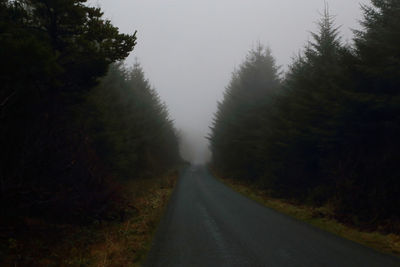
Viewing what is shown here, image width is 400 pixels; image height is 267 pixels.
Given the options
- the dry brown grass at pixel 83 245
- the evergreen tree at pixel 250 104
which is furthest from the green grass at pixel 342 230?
the evergreen tree at pixel 250 104

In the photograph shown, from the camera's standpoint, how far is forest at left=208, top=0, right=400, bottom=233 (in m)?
9.58

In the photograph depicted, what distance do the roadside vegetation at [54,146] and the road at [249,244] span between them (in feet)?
2.88

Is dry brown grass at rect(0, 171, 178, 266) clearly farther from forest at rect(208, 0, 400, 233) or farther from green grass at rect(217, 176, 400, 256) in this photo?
forest at rect(208, 0, 400, 233)

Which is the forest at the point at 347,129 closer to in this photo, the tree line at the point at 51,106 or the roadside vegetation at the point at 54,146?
the roadside vegetation at the point at 54,146

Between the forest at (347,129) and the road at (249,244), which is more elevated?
the forest at (347,129)

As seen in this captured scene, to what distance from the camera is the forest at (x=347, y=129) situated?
958 cm

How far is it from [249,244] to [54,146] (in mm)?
6168

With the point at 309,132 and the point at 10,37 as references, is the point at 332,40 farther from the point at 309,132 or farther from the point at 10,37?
the point at 10,37

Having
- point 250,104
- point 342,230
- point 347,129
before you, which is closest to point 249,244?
point 342,230

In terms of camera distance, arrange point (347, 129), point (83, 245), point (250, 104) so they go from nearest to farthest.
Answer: point (83, 245), point (347, 129), point (250, 104)

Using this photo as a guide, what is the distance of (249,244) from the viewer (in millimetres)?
7891

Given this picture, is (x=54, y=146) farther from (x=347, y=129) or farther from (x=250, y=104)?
(x=250, y=104)

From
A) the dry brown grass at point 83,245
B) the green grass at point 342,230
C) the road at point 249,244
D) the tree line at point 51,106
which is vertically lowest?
the dry brown grass at point 83,245

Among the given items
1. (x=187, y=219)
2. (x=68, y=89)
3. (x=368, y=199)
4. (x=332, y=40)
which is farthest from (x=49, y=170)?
(x=332, y=40)
